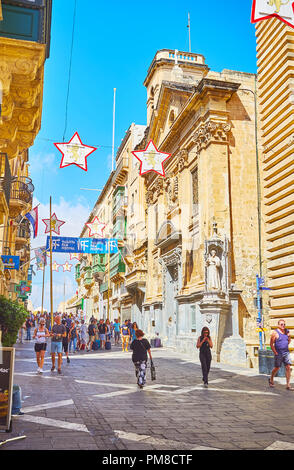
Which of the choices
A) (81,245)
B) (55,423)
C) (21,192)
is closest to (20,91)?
(55,423)

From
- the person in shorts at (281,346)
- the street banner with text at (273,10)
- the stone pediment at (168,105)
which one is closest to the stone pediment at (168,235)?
the stone pediment at (168,105)

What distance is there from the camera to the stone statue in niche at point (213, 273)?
1891 centimetres

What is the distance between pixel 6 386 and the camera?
6.21m

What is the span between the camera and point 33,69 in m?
9.31

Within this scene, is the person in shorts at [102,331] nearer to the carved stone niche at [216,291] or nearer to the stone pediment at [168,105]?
the carved stone niche at [216,291]

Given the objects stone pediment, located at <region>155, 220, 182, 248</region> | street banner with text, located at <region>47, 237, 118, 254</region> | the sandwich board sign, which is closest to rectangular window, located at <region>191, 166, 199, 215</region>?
stone pediment, located at <region>155, 220, 182, 248</region>

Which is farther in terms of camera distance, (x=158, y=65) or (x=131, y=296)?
(x=131, y=296)

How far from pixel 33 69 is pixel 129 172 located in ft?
114

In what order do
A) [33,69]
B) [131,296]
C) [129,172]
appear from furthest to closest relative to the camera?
[129,172] < [131,296] < [33,69]

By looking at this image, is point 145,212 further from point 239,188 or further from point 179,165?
point 239,188

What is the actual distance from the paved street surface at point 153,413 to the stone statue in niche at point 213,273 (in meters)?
5.51

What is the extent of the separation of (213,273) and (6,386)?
1369 centimetres

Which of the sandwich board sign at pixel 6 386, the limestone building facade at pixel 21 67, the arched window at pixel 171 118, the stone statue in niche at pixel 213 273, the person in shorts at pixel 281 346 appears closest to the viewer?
the sandwich board sign at pixel 6 386
